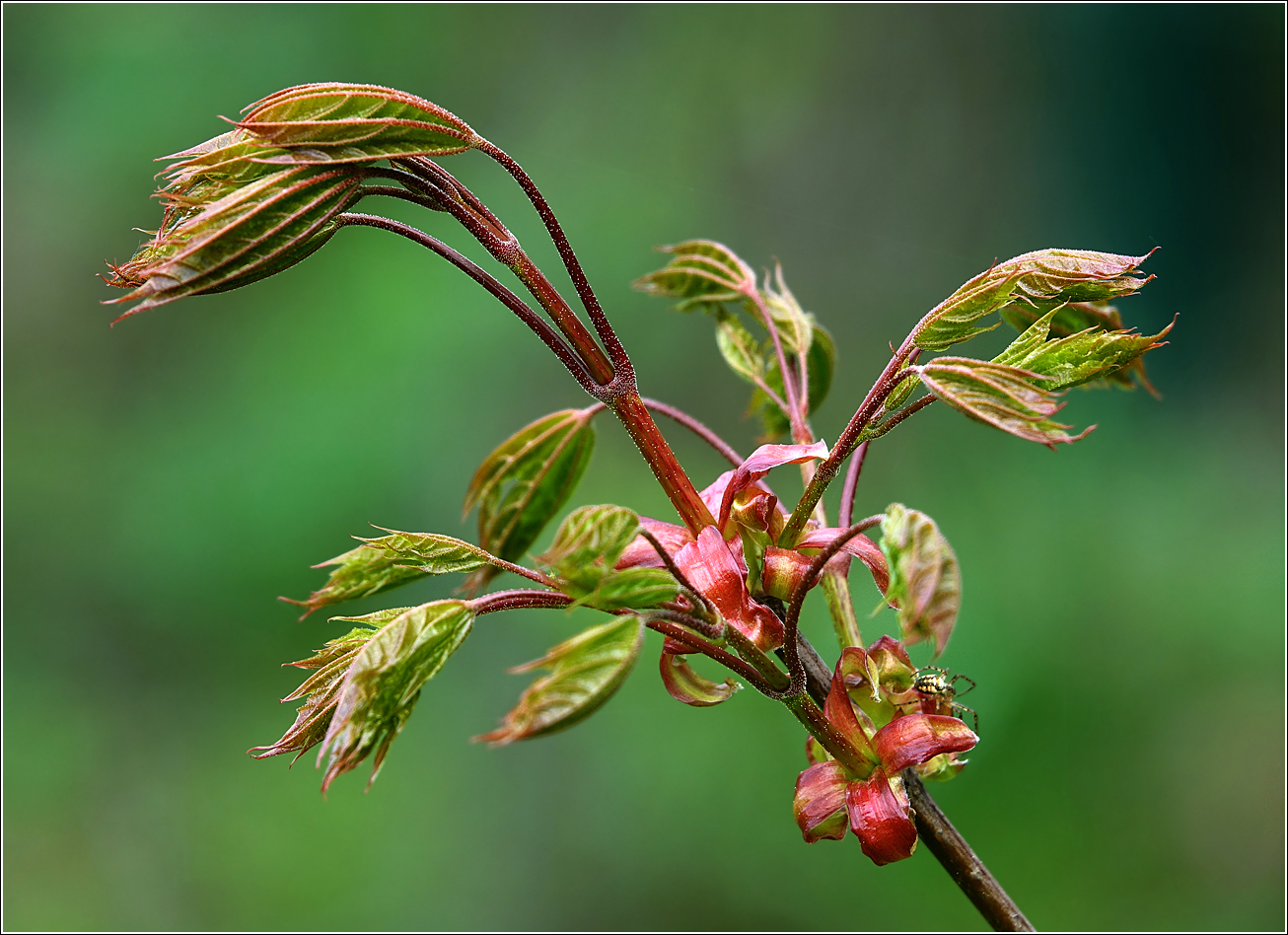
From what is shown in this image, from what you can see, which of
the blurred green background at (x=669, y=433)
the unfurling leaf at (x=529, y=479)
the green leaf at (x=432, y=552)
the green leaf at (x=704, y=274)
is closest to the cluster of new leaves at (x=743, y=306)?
the green leaf at (x=704, y=274)

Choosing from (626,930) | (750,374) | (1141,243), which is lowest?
(626,930)

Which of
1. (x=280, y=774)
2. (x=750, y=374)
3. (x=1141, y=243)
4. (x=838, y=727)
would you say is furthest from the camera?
(x=1141, y=243)

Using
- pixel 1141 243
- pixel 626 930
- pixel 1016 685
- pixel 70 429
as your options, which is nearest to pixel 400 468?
pixel 70 429

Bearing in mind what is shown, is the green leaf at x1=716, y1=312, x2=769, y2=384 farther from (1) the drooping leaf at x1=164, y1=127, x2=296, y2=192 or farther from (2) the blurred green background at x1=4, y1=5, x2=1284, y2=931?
(2) the blurred green background at x1=4, y1=5, x2=1284, y2=931

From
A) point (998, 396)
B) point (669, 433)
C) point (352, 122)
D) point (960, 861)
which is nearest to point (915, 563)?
point (998, 396)

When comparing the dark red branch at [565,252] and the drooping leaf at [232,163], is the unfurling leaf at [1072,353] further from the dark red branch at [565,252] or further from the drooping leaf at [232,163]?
the drooping leaf at [232,163]

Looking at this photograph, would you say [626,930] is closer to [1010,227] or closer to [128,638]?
[128,638]
